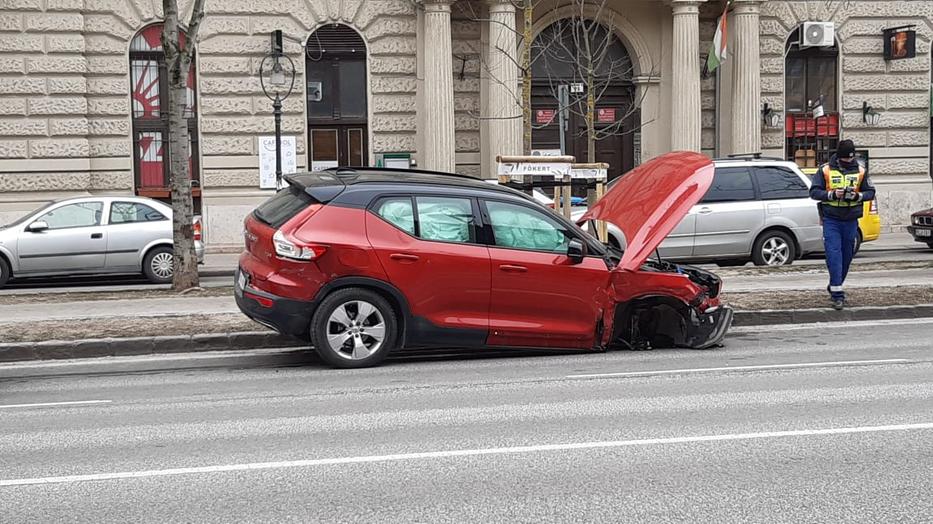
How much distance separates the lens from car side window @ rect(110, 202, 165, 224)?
1880cm

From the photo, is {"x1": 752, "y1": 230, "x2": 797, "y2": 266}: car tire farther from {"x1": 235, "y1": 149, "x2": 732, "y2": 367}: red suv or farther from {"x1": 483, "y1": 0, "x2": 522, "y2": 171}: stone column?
{"x1": 483, "y1": 0, "x2": 522, "y2": 171}: stone column

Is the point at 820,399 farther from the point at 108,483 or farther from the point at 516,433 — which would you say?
the point at 108,483

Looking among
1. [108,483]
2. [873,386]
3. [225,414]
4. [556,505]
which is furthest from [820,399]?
[108,483]

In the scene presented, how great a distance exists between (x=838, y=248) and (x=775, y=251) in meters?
5.47

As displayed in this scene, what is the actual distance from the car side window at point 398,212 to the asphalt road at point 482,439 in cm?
127

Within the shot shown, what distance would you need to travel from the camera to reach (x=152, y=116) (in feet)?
83.4

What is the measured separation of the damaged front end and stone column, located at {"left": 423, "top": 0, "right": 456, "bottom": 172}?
1467 centimetres

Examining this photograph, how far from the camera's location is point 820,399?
8.02m

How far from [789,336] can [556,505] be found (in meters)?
7.04

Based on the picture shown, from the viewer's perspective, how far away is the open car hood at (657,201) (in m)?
10.4

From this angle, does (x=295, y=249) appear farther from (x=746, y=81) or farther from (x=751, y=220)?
(x=746, y=81)

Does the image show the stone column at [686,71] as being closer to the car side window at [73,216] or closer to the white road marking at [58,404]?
the car side window at [73,216]

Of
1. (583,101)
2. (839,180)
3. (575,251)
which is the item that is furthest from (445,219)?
(583,101)

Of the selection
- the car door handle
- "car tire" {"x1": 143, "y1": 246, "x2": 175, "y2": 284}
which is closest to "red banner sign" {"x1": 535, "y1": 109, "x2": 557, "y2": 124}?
"car tire" {"x1": 143, "y1": 246, "x2": 175, "y2": 284}
